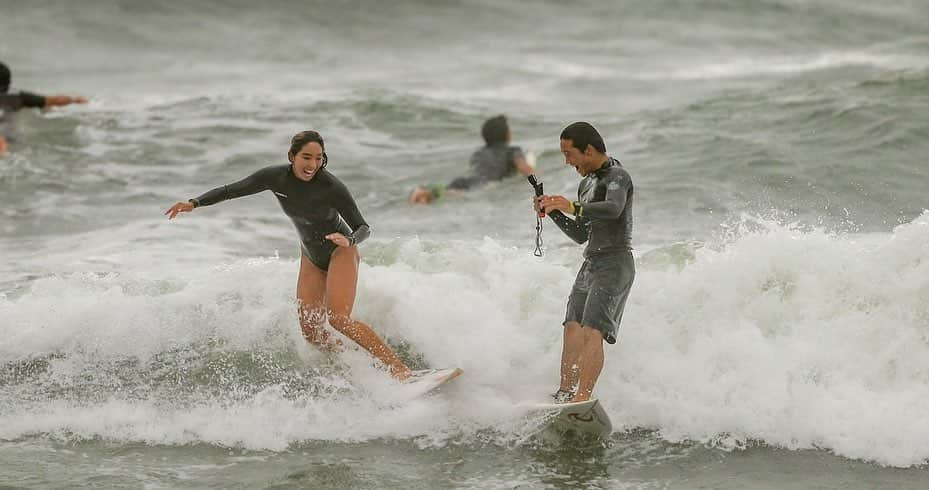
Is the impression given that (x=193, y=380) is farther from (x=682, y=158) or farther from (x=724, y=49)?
(x=724, y=49)

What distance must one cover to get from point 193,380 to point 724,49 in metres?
20.5

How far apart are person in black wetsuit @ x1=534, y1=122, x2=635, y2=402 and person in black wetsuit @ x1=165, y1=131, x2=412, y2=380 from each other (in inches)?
43.7

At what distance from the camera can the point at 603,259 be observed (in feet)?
21.7

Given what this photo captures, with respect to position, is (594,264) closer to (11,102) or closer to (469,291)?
(469,291)

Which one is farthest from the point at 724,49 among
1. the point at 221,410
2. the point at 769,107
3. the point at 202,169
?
the point at 221,410

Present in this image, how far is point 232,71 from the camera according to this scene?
79.2 feet

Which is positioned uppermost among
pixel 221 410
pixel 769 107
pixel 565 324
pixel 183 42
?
pixel 183 42

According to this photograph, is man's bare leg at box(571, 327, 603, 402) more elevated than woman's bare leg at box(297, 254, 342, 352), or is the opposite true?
woman's bare leg at box(297, 254, 342, 352)

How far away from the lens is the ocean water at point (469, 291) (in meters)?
6.45

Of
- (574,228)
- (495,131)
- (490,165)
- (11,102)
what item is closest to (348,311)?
(574,228)

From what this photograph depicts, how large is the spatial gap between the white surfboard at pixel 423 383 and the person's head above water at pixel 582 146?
1526 millimetres

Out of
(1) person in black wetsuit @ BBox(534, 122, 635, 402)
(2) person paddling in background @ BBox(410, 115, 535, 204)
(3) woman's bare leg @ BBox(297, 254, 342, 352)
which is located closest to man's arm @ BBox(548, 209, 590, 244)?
(1) person in black wetsuit @ BBox(534, 122, 635, 402)

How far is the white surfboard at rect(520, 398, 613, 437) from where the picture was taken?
6.42 meters

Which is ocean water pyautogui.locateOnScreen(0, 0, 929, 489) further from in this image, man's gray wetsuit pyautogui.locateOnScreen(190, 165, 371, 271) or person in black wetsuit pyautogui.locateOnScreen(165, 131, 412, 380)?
man's gray wetsuit pyautogui.locateOnScreen(190, 165, 371, 271)
